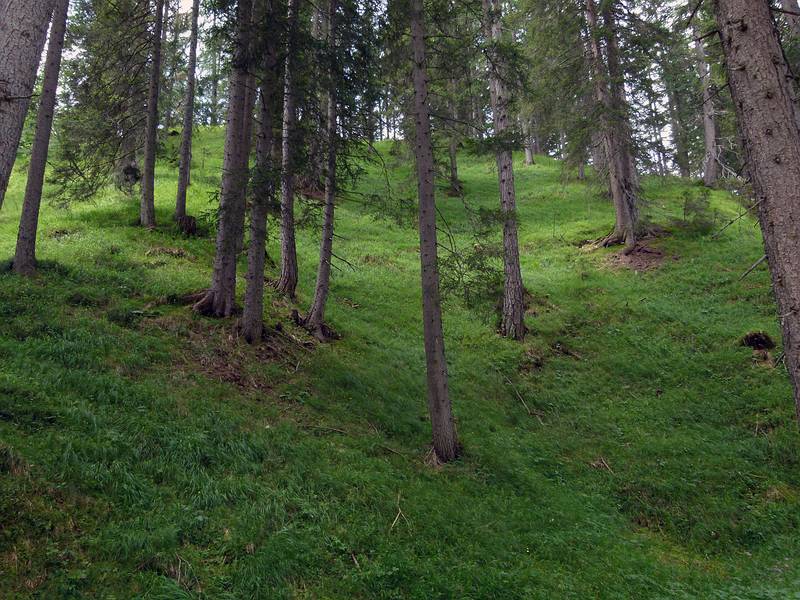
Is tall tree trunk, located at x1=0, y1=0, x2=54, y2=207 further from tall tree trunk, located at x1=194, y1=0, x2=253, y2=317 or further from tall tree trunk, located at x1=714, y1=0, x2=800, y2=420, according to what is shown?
tall tree trunk, located at x1=714, y1=0, x2=800, y2=420

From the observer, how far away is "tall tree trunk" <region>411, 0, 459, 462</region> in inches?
320

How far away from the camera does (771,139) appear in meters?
4.92

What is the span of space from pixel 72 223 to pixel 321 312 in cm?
1004

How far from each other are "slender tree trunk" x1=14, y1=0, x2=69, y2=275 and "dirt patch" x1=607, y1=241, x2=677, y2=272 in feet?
58.2

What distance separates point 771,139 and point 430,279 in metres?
4.78

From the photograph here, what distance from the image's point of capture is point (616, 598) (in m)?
5.62

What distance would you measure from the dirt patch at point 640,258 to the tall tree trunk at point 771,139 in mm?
13540

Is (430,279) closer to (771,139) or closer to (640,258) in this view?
(771,139)

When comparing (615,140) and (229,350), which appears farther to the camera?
(615,140)

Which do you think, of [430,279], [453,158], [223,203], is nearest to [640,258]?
[453,158]

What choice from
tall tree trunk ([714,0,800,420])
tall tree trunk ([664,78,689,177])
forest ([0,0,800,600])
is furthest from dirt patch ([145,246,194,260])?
tall tree trunk ([664,78,689,177])

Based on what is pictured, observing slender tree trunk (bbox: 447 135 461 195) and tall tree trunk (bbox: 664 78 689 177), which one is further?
tall tree trunk (bbox: 664 78 689 177)

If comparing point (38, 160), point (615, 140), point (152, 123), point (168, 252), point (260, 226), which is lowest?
point (168, 252)

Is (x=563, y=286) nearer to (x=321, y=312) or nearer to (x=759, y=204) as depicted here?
(x=321, y=312)
